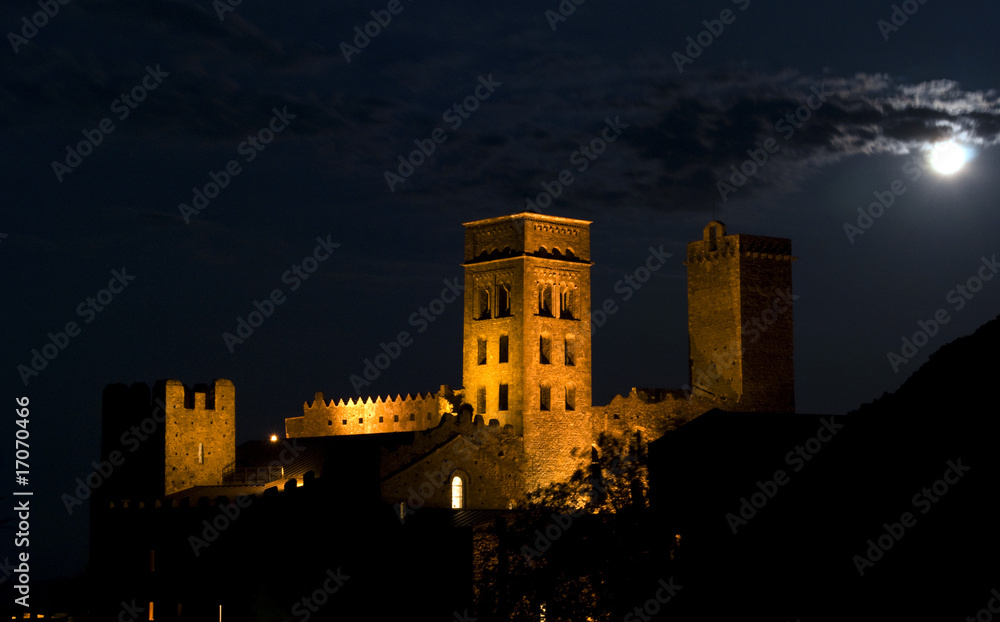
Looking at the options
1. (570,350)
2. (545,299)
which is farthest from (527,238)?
(570,350)

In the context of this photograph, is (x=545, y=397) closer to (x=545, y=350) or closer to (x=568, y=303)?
(x=545, y=350)

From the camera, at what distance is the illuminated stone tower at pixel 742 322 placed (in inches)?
2574

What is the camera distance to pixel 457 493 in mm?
56938

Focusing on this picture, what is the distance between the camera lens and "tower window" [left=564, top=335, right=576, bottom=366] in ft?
205

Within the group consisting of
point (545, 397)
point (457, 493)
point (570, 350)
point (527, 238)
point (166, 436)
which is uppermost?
point (527, 238)

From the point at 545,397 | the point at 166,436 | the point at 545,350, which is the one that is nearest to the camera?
the point at 166,436

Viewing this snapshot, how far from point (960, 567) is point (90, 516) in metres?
30.3

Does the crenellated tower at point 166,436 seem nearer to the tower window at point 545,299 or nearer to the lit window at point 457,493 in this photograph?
the lit window at point 457,493

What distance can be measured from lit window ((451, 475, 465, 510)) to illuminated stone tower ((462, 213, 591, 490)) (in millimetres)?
3562

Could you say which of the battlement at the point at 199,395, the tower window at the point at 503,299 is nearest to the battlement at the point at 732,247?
the tower window at the point at 503,299

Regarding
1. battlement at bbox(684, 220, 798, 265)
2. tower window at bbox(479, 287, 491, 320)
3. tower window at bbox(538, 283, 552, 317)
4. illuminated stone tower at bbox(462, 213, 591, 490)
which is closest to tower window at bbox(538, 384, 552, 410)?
illuminated stone tower at bbox(462, 213, 591, 490)

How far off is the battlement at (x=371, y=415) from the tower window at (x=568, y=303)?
A: 5.28m

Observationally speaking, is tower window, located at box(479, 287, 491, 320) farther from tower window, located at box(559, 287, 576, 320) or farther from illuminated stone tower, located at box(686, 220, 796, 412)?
illuminated stone tower, located at box(686, 220, 796, 412)

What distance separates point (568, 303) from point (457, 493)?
9.85 m
